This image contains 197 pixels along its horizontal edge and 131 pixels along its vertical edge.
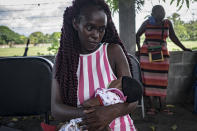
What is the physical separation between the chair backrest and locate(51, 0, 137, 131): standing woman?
244mm

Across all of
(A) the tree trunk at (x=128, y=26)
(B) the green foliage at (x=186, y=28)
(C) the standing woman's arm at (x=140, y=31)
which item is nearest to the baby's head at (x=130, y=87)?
(C) the standing woman's arm at (x=140, y=31)

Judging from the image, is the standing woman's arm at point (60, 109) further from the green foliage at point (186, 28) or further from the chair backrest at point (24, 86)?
the green foliage at point (186, 28)

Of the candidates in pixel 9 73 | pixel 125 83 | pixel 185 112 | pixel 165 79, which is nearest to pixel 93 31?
pixel 125 83

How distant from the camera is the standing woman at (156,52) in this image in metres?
3.71

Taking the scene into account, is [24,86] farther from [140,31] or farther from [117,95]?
[140,31]

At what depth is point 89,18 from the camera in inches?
47.9

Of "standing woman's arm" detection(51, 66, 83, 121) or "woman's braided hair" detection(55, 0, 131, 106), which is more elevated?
"woman's braided hair" detection(55, 0, 131, 106)

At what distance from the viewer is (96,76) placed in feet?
4.25

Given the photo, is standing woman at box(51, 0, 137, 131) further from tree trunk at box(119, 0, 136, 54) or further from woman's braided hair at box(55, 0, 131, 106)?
tree trunk at box(119, 0, 136, 54)

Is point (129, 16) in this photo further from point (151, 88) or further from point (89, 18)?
point (89, 18)

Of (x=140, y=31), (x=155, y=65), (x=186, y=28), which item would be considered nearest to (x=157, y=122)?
(x=155, y=65)

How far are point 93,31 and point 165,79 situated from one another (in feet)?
9.87

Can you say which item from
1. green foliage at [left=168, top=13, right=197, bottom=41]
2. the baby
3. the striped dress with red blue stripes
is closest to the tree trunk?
the striped dress with red blue stripes

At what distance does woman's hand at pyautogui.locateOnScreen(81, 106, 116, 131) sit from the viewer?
1045 millimetres
